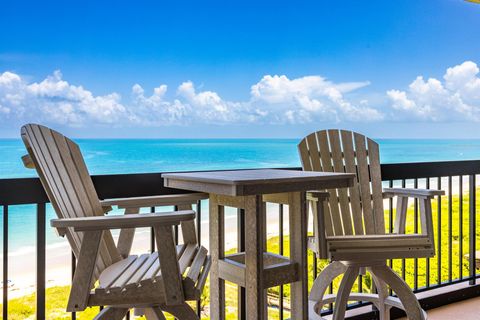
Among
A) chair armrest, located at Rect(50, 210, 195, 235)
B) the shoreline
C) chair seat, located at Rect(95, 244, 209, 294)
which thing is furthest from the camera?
the shoreline

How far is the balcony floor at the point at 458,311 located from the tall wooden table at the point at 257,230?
1.49 meters

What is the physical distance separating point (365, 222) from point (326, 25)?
2261 cm

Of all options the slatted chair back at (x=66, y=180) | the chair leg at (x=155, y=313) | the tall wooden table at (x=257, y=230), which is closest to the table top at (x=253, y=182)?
the tall wooden table at (x=257, y=230)

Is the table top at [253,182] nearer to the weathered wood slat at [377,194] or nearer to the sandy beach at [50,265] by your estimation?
the weathered wood slat at [377,194]

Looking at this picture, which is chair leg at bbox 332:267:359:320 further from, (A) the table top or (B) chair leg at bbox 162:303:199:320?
(B) chair leg at bbox 162:303:199:320

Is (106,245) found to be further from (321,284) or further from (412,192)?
(412,192)

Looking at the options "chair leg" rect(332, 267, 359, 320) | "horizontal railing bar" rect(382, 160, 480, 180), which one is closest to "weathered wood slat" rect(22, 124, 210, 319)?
"chair leg" rect(332, 267, 359, 320)

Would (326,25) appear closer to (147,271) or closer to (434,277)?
(434,277)

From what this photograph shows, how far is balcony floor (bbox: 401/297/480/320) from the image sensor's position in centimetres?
301

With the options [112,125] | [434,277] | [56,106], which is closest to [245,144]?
[112,125]

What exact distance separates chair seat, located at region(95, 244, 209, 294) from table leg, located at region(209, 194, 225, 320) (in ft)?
0.30

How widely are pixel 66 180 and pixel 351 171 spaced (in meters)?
1.60

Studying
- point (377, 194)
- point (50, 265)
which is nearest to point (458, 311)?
point (377, 194)

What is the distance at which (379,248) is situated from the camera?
2.22m
